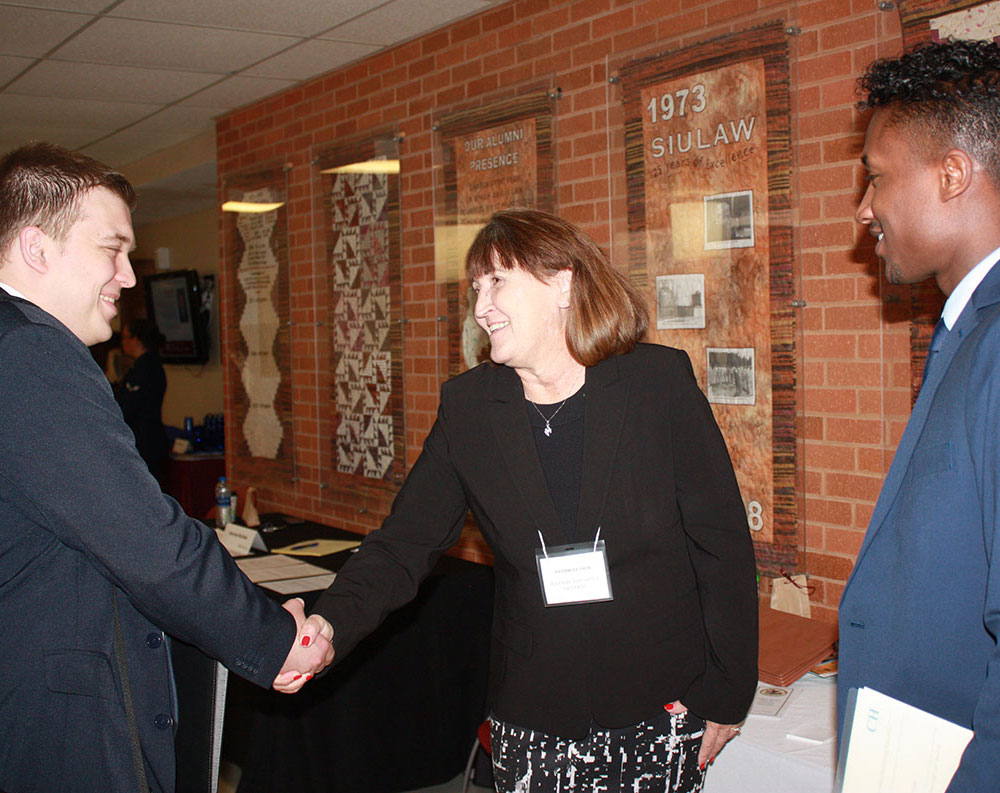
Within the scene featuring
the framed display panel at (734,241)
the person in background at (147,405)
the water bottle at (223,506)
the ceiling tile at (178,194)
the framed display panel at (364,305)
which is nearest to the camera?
the framed display panel at (734,241)

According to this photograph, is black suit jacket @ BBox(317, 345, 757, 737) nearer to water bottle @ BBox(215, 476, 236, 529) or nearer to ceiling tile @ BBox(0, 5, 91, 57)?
water bottle @ BBox(215, 476, 236, 529)

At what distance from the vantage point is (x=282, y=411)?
5.27 meters

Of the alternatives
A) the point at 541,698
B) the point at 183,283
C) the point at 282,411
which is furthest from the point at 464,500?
the point at 183,283

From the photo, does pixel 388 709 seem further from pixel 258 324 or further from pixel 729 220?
pixel 258 324

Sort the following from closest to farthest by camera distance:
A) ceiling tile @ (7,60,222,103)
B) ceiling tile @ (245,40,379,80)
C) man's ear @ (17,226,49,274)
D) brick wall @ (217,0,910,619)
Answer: man's ear @ (17,226,49,274) → brick wall @ (217,0,910,619) → ceiling tile @ (245,40,379,80) → ceiling tile @ (7,60,222,103)

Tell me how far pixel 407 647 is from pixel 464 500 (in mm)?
1169

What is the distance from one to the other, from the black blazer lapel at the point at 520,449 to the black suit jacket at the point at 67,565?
0.64 m

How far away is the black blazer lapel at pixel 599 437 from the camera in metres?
1.69

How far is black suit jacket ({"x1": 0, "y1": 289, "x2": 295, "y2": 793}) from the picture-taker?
1.41 metres

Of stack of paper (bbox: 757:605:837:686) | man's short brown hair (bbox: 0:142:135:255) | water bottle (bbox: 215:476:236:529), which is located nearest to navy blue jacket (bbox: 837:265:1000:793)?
stack of paper (bbox: 757:605:837:686)

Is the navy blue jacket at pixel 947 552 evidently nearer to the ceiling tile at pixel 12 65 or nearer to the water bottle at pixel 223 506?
the water bottle at pixel 223 506

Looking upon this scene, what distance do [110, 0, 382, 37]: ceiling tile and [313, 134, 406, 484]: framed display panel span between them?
2.15 ft

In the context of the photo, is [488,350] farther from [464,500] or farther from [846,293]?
[846,293]

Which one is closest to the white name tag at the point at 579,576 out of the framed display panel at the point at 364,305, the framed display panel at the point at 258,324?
the framed display panel at the point at 364,305
